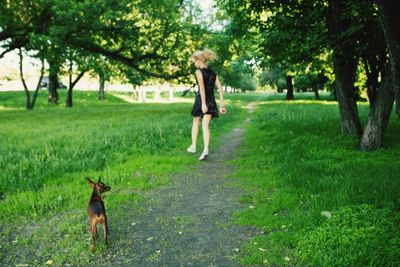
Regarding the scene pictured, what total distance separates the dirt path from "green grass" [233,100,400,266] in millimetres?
258

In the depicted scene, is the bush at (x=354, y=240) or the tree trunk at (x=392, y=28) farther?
the bush at (x=354, y=240)

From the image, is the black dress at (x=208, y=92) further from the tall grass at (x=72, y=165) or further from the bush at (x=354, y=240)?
the bush at (x=354, y=240)

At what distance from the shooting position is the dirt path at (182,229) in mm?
3727

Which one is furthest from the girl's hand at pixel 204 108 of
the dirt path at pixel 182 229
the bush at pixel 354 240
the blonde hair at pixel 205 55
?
the bush at pixel 354 240

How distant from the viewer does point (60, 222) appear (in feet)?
15.4

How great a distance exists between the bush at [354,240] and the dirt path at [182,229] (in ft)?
2.51

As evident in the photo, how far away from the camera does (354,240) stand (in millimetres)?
3592

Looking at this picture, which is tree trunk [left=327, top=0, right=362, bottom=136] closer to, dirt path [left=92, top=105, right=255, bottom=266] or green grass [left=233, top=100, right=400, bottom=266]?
green grass [left=233, top=100, right=400, bottom=266]

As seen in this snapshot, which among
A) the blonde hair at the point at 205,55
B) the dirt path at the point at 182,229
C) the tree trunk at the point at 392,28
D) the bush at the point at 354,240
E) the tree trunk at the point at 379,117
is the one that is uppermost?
the blonde hair at the point at 205,55

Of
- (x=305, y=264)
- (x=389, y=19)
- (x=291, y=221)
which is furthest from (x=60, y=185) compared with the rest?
(x=389, y=19)

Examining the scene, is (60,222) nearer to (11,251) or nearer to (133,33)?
(11,251)

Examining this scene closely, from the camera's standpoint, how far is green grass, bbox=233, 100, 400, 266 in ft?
11.5

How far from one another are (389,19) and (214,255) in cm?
286

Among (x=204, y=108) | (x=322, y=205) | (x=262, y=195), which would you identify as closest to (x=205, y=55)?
(x=204, y=108)
